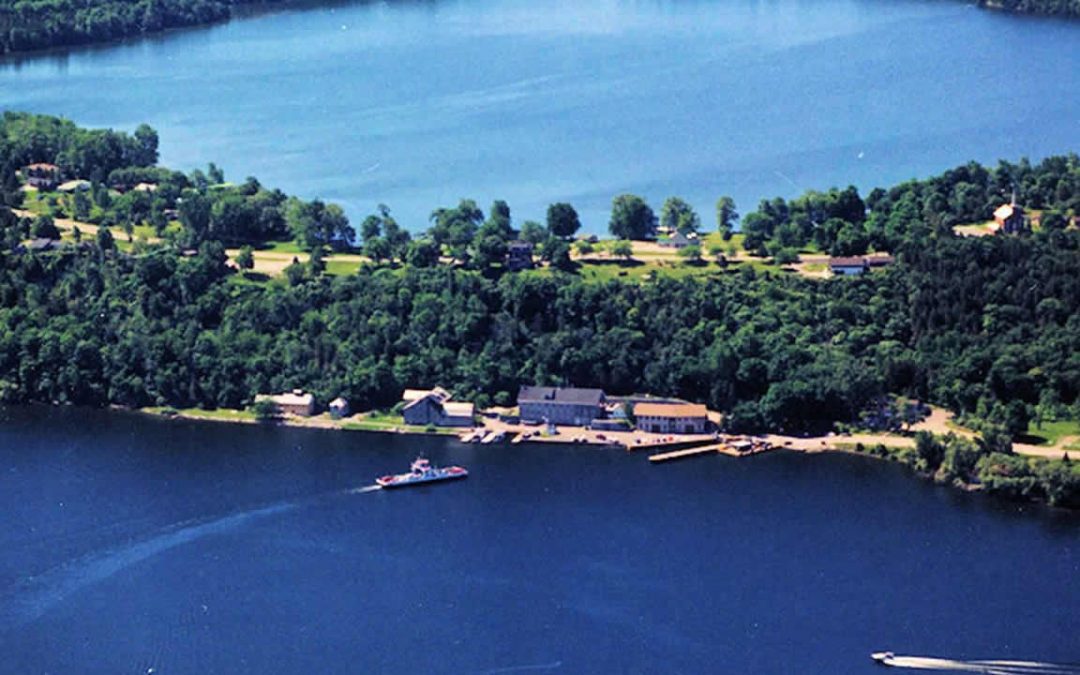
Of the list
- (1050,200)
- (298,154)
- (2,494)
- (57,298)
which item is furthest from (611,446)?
(298,154)

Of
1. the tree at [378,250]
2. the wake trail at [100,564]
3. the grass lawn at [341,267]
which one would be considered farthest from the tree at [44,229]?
the wake trail at [100,564]

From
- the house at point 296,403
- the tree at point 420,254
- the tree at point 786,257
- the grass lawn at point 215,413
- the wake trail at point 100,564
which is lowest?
the wake trail at point 100,564

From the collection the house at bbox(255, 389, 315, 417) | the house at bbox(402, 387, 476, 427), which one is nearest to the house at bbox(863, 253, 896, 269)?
the house at bbox(402, 387, 476, 427)

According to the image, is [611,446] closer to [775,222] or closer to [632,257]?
[632,257]

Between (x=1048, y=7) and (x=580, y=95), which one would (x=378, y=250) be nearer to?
(x=580, y=95)

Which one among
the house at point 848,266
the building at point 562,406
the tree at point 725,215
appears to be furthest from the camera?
the tree at point 725,215

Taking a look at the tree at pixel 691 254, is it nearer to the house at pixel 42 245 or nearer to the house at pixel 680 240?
the house at pixel 680 240

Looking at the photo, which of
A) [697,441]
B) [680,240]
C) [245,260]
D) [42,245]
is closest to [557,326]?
[697,441]
